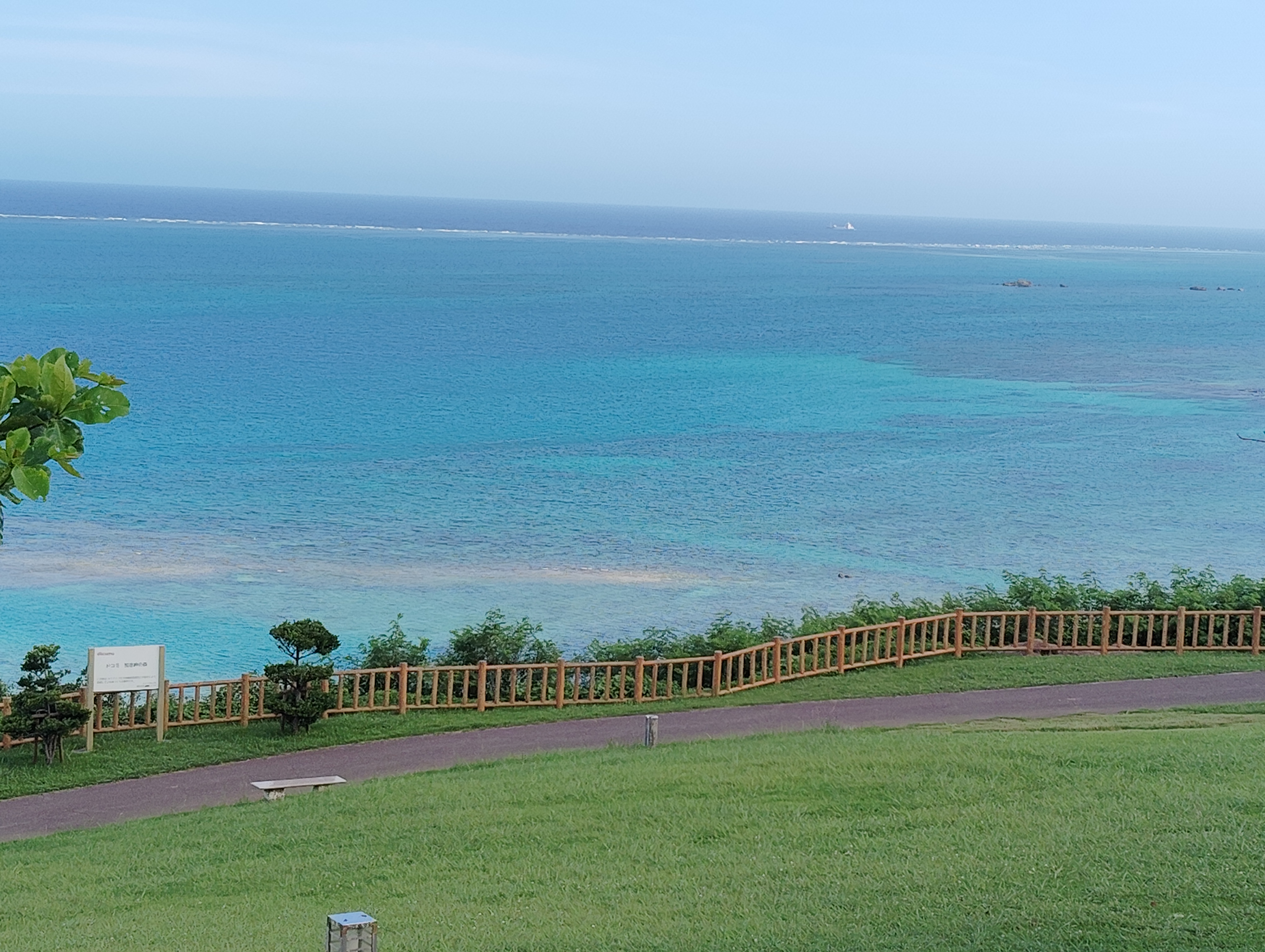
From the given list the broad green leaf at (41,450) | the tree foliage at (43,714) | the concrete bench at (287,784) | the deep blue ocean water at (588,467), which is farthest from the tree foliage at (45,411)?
the deep blue ocean water at (588,467)

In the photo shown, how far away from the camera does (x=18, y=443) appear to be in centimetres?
372

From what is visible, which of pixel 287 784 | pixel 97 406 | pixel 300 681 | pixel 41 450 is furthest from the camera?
pixel 300 681

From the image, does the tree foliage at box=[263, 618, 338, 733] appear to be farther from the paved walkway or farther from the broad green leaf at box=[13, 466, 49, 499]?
the broad green leaf at box=[13, 466, 49, 499]

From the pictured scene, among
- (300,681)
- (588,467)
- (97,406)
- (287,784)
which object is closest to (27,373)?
(97,406)

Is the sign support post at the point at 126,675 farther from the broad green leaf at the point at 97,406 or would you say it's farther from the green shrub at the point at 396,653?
the broad green leaf at the point at 97,406

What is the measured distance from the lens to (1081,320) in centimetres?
12381

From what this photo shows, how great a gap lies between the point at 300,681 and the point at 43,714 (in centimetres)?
319

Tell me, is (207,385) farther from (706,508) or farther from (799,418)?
(706,508)

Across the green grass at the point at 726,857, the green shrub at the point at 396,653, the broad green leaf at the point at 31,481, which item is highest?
the broad green leaf at the point at 31,481

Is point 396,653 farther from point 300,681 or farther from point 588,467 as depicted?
point 588,467

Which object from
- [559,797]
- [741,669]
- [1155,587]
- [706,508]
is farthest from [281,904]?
[706,508]

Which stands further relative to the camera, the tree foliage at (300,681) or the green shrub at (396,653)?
the green shrub at (396,653)

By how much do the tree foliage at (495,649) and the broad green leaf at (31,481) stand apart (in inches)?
686

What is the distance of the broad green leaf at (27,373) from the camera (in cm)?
393
